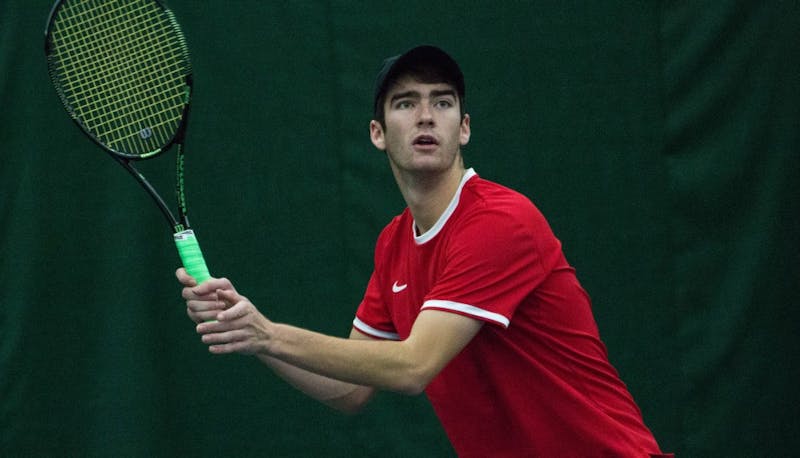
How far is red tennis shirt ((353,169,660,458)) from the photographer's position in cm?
262

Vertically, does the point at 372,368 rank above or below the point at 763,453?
above

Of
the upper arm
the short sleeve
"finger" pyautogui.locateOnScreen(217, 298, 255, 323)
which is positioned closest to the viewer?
"finger" pyautogui.locateOnScreen(217, 298, 255, 323)

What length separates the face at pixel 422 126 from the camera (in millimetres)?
2887

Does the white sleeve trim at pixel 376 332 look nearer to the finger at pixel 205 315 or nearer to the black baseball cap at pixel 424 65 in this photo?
the black baseball cap at pixel 424 65

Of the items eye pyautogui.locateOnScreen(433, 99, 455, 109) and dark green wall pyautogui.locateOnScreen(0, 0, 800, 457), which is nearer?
eye pyautogui.locateOnScreen(433, 99, 455, 109)

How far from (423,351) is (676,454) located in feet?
7.53

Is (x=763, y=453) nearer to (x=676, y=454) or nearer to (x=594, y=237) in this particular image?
(x=676, y=454)

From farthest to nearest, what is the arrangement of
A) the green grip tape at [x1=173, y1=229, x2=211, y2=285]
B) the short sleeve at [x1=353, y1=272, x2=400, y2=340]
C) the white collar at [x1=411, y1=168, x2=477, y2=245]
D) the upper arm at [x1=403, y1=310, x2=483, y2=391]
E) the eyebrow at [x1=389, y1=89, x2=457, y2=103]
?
the short sleeve at [x1=353, y1=272, x2=400, y2=340] → the eyebrow at [x1=389, y1=89, x2=457, y2=103] → the white collar at [x1=411, y1=168, x2=477, y2=245] → the upper arm at [x1=403, y1=310, x2=483, y2=391] → the green grip tape at [x1=173, y1=229, x2=211, y2=285]

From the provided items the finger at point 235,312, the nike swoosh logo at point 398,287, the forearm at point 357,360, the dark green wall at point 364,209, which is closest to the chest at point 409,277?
the nike swoosh logo at point 398,287

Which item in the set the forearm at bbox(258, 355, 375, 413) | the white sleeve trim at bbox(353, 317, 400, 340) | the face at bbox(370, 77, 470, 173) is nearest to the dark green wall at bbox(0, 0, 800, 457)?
the white sleeve trim at bbox(353, 317, 400, 340)

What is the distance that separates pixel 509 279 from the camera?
2.63 m

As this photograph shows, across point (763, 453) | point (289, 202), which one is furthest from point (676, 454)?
point (289, 202)

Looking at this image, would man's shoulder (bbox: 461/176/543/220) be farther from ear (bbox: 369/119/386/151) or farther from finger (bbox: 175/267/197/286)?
finger (bbox: 175/267/197/286)

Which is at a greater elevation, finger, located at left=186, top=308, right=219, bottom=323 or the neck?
the neck
